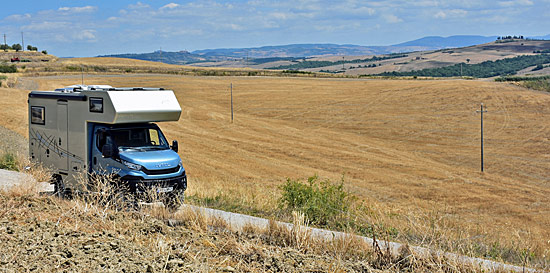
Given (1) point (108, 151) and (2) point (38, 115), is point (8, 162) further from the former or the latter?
(1) point (108, 151)

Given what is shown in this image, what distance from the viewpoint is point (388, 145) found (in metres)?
37.3

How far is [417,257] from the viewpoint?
7.91 metres

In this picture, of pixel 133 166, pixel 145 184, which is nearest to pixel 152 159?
pixel 133 166

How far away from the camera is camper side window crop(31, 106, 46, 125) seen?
15013 mm

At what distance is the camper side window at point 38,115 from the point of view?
15013 millimetres

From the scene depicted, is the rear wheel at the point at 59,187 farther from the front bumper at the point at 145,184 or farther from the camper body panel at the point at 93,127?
the front bumper at the point at 145,184

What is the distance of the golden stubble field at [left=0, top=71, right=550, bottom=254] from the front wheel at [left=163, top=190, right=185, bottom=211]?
2637mm

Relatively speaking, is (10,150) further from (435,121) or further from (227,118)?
(435,121)

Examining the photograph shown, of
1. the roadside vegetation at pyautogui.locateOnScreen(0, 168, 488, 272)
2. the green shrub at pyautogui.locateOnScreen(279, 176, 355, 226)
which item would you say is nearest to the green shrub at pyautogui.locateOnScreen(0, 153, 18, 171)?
the roadside vegetation at pyautogui.locateOnScreen(0, 168, 488, 272)

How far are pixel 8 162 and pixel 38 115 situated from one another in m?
6.91

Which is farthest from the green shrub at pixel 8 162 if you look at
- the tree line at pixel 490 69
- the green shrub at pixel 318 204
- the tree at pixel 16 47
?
the tree at pixel 16 47

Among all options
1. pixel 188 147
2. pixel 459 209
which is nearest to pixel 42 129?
pixel 459 209

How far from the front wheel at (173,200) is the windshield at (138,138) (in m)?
1.62

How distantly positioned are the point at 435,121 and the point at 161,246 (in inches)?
1551
